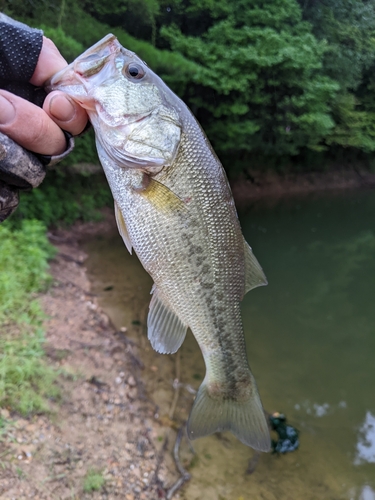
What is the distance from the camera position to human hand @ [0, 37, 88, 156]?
153 cm

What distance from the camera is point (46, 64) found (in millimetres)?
1732

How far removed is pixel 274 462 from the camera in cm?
397

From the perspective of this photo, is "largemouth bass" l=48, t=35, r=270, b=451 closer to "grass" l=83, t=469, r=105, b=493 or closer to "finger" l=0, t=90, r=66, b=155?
"finger" l=0, t=90, r=66, b=155

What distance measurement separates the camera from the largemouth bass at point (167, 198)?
1707mm

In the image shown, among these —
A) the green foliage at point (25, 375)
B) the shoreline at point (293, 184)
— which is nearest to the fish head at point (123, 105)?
the green foliage at point (25, 375)

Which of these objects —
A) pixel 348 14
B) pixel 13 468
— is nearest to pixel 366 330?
pixel 13 468

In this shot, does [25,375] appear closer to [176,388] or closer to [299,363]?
[176,388]

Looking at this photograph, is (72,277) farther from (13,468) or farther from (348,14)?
(348,14)

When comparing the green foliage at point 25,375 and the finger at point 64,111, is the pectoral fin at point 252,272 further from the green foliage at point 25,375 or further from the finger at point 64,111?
the green foliage at point 25,375

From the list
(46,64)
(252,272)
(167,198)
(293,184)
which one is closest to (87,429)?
(252,272)

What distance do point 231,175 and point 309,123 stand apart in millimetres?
2981

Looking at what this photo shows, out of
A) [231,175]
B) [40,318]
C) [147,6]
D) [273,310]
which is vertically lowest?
[231,175]

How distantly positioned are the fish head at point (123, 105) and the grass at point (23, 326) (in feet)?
8.20

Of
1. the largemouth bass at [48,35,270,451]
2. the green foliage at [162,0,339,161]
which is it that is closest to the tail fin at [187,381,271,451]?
the largemouth bass at [48,35,270,451]
